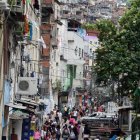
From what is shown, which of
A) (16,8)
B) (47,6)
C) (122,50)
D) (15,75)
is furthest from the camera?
(47,6)

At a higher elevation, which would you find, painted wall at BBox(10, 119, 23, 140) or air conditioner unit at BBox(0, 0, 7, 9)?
air conditioner unit at BBox(0, 0, 7, 9)

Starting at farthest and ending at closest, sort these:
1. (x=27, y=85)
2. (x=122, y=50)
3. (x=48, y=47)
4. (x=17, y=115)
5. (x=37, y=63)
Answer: (x=48, y=47) → (x=37, y=63) → (x=122, y=50) → (x=27, y=85) → (x=17, y=115)

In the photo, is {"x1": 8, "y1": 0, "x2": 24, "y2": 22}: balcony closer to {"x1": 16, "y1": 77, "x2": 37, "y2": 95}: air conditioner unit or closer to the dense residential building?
the dense residential building

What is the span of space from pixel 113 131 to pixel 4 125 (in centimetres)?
980

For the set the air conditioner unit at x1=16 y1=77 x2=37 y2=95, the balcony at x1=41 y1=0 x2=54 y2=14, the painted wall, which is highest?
the balcony at x1=41 y1=0 x2=54 y2=14

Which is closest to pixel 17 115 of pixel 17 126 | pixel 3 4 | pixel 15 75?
pixel 17 126

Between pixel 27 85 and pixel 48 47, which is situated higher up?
pixel 48 47

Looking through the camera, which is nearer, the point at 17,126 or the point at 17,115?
the point at 17,115

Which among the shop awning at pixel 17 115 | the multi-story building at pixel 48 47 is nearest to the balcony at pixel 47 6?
the multi-story building at pixel 48 47

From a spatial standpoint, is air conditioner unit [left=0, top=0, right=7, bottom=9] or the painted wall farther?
the painted wall

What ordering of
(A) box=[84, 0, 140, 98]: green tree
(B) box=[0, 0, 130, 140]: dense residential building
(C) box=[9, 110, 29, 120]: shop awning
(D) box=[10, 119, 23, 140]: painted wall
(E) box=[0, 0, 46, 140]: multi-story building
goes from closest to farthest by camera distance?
(E) box=[0, 0, 46, 140]: multi-story building, (B) box=[0, 0, 130, 140]: dense residential building, (C) box=[9, 110, 29, 120]: shop awning, (D) box=[10, 119, 23, 140]: painted wall, (A) box=[84, 0, 140, 98]: green tree

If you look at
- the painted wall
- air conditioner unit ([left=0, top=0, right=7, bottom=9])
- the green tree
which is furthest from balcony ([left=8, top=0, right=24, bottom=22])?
the green tree

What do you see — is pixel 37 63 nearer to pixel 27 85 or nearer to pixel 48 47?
pixel 48 47

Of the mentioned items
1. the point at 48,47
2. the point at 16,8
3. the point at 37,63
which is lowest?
the point at 37,63
